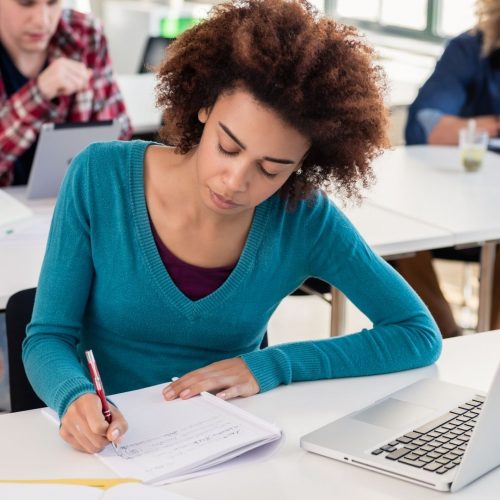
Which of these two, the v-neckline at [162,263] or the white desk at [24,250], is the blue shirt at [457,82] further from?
the v-neckline at [162,263]

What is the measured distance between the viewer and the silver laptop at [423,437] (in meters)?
1.11

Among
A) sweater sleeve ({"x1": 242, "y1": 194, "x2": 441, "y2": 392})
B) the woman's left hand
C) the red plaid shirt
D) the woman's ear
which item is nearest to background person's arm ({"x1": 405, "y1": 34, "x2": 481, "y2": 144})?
the red plaid shirt

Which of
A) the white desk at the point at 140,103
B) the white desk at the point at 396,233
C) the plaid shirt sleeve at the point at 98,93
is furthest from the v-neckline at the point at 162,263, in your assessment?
the white desk at the point at 140,103

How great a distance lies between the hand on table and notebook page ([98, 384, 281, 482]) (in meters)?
1.51

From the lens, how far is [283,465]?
46.5 inches

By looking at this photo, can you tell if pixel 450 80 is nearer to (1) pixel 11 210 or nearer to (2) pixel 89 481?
(1) pixel 11 210

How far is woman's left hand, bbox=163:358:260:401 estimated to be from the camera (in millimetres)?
1344

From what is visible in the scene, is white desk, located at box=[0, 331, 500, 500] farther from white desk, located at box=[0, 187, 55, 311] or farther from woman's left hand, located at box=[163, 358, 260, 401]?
white desk, located at box=[0, 187, 55, 311]

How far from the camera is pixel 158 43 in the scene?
4.31m

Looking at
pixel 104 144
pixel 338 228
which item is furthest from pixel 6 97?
pixel 338 228

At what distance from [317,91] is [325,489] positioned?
1.81ft

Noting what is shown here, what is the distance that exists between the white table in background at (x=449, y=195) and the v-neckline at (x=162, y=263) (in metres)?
0.84

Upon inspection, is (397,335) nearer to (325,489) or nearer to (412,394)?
(412,394)

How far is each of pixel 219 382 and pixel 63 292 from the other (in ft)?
0.87
